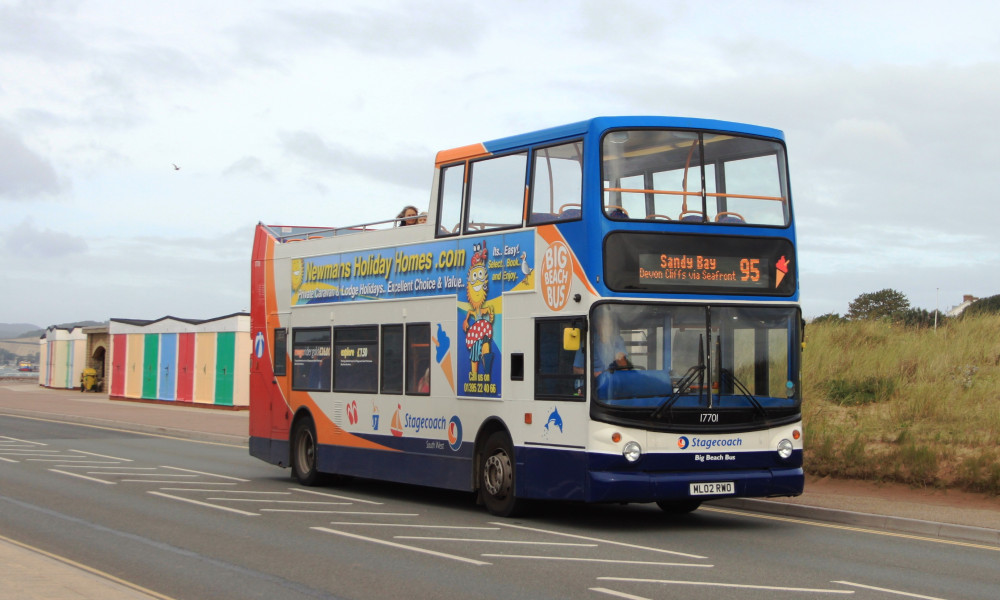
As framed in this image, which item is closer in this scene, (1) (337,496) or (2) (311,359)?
(1) (337,496)

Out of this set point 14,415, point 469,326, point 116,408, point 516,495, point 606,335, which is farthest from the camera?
point 116,408

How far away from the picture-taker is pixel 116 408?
44.0 m

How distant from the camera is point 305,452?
1830 cm

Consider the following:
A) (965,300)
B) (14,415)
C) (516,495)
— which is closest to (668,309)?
(516,495)

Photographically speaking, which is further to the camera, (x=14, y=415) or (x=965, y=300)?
(x=965, y=300)

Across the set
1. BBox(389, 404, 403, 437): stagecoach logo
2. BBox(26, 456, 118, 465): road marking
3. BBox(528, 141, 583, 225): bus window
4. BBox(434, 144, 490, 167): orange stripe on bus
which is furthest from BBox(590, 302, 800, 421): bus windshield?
BBox(26, 456, 118, 465): road marking

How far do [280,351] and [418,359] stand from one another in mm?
4300

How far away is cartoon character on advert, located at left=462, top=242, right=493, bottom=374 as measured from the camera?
1418cm

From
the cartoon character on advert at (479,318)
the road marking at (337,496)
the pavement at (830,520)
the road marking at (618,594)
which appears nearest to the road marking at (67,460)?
the road marking at (337,496)

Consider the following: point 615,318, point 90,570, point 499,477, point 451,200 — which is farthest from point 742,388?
point 90,570

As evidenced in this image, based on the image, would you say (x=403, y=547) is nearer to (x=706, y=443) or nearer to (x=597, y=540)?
(x=597, y=540)

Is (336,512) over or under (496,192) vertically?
under

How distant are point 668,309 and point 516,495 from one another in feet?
9.38

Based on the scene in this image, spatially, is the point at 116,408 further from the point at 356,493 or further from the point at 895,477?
the point at 895,477
